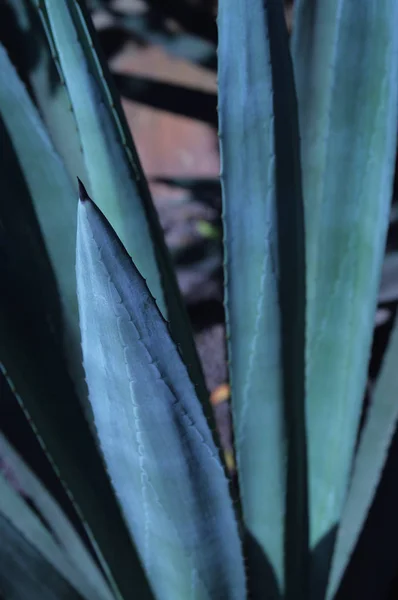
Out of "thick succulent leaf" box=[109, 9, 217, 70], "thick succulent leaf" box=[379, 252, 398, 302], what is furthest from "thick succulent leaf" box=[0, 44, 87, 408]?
"thick succulent leaf" box=[109, 9, 217, 70]

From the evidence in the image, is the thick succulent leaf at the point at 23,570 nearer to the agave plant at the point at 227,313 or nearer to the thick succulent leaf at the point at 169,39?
the agave plant at the point at 227,313

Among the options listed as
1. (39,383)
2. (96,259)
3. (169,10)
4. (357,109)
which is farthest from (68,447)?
(169,10)

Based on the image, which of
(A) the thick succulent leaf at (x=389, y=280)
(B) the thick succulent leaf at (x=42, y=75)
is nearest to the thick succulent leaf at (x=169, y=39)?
(A) the thick succulent leaf at (x=389, y=280)

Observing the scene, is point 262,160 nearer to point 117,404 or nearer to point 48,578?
point 117,404

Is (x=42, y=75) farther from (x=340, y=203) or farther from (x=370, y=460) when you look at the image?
(x=370, y=460)

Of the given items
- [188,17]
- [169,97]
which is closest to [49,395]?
[169,97]

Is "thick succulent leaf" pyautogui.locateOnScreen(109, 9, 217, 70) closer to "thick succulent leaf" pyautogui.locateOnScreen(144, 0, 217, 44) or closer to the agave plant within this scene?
"thick succulent leaf" pyautogui.locateOnScreen(144, 0, 217, 44)
